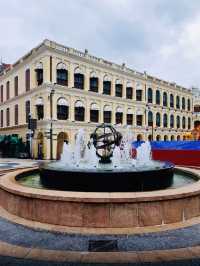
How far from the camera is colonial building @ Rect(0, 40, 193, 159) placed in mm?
34062

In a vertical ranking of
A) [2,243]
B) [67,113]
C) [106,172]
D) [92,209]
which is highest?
[67,113]

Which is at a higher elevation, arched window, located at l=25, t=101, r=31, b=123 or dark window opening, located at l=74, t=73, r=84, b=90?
dark window opening, located at l=74, t=73, r=84, b=90

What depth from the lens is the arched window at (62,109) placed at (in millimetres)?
34906

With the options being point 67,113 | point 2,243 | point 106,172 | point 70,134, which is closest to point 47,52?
point 67,113

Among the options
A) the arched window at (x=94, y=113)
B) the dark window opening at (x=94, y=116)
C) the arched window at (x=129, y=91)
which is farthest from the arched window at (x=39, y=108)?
the arched window at (x=129, y=91)

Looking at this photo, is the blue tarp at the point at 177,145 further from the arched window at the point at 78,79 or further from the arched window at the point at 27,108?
the arched window at the point at 27,108

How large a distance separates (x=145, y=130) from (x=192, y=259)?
44274 mm

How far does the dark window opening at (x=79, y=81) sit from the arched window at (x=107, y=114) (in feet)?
17.8

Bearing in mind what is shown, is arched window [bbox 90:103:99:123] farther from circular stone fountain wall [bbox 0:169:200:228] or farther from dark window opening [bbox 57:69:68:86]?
circular stone fountain wall [bbox 0:169:200:228]

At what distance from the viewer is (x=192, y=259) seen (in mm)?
5305

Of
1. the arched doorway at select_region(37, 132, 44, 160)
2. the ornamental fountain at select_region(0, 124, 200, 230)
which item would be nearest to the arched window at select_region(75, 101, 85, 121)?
the arched doorway at select_region(37, 132, 44, 160)

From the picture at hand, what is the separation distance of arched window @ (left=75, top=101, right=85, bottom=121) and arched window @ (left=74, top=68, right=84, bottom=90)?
224 centimetres

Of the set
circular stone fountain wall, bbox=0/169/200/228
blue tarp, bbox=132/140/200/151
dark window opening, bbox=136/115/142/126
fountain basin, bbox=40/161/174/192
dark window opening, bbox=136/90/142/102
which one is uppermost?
dark window opening, bbox=136/90/142/102

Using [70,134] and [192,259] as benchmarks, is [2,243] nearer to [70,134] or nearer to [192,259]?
[192,259]
